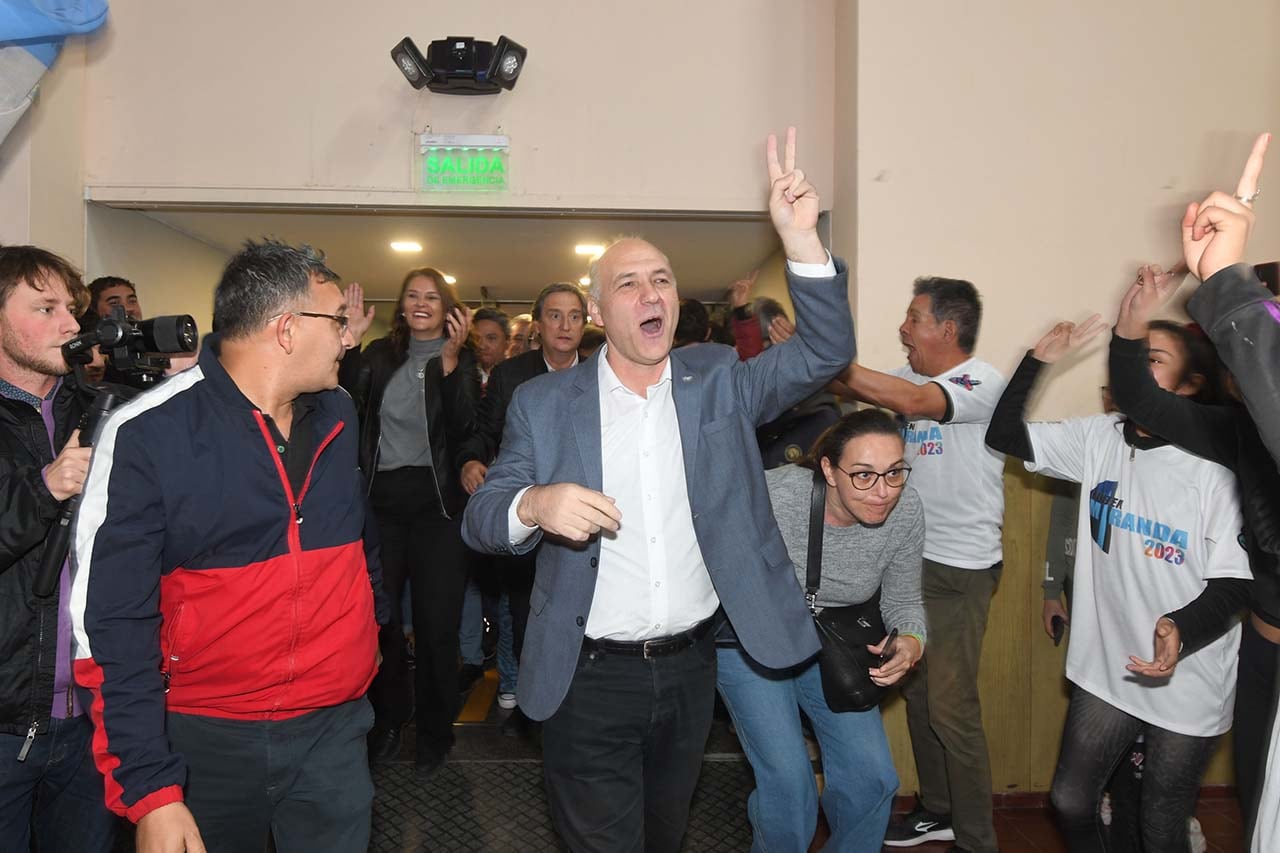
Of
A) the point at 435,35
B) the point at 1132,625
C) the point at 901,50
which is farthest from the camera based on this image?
the point at 435,35

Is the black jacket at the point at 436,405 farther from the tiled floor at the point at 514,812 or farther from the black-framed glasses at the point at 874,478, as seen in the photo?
the black-framed glasses at the point at 874,478

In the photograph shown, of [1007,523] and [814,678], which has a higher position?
[1007,523]

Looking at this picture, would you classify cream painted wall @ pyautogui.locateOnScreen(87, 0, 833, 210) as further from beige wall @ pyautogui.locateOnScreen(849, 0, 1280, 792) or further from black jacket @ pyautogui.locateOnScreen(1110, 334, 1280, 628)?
black jacket @ pyautogui.locateOnScreen(1110, 334, 1280, 628)

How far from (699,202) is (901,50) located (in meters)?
1.21

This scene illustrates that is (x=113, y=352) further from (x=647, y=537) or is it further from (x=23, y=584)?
(x=647, y=537)

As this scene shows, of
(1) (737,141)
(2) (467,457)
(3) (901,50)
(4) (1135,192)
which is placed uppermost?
(3) (901,50)

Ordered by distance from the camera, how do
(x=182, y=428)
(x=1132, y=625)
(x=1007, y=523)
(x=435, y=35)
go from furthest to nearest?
(x=435, y=35)
(x=1007, y=523)
(x=1132, y=625)
(x=182, y=428)

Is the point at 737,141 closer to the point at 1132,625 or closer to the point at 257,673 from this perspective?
the point at 1132,625

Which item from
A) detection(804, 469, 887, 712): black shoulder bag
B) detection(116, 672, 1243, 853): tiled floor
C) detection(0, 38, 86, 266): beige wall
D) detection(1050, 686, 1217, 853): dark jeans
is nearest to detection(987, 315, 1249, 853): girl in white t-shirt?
detection(1050, 686, 1217, 853): dark jeans

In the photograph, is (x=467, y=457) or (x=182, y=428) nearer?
(x=182, y=428)

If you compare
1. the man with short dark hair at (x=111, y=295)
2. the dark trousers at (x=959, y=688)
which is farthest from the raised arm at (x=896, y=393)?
the man with short dark hair at (x=111, y=295)

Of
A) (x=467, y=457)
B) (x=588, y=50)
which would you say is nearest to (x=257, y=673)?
(x=467, y=457)

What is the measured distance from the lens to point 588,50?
4.64m

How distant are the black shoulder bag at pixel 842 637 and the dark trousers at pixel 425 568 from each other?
1787 mm
